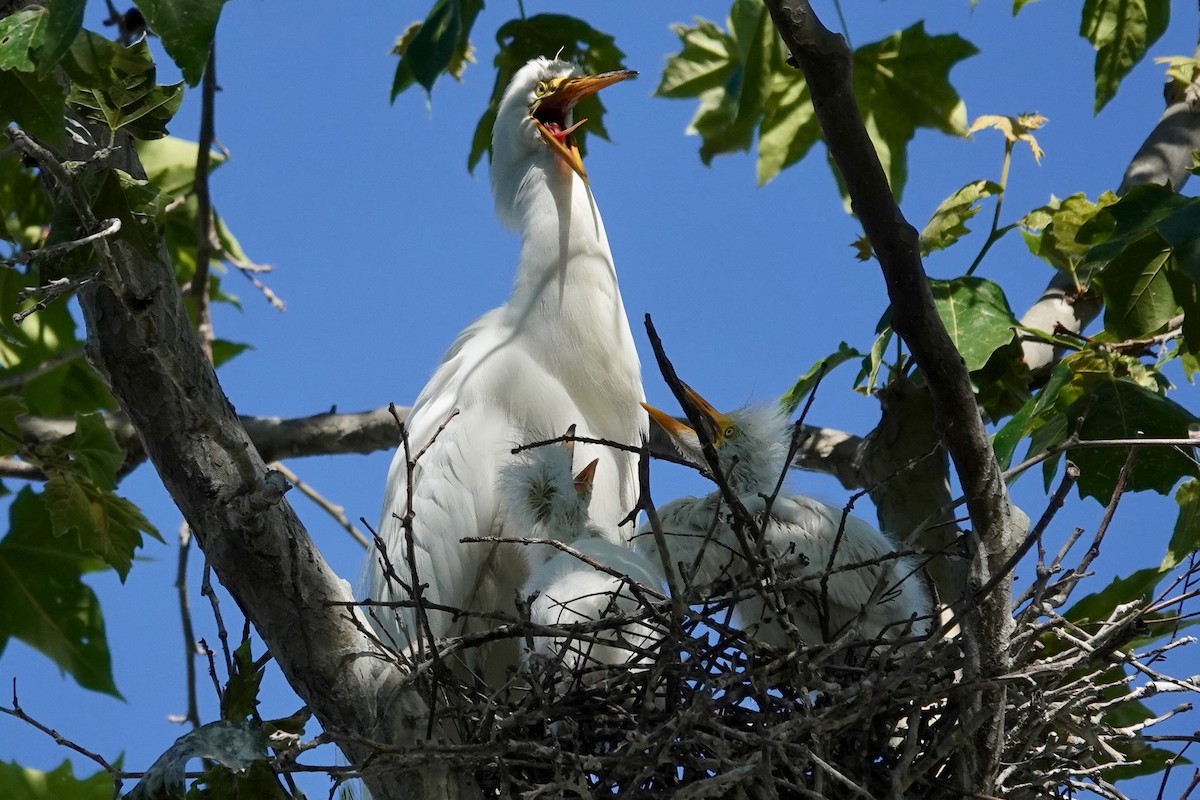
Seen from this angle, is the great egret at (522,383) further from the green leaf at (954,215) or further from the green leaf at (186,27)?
the green leaf at (186,27)

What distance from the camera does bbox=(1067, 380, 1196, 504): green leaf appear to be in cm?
245

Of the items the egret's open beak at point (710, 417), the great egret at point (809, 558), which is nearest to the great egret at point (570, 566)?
the great egret at point (809, 558)

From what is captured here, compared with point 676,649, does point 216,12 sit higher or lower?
higher

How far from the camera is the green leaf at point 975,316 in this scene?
2.69 metres

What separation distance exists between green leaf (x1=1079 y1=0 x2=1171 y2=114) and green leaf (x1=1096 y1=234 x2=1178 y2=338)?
3.01ft

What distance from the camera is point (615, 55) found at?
3781 mm

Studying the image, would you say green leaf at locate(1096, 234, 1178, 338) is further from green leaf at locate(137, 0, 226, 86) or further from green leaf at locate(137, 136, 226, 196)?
green leaf at locate(137, 136, 226, 196)

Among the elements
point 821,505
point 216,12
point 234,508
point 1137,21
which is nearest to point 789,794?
point 821,505

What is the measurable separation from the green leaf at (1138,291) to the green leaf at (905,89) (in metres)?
1.11

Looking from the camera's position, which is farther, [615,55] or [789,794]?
[615,55]

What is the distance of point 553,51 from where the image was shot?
12.1ft

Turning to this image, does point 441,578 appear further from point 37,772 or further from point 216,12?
A: point 216,12

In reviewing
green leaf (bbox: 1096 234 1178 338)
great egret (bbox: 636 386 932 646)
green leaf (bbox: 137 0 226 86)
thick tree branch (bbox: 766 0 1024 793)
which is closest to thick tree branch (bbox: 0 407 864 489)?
great egret (bbox: 636 386 932 646)

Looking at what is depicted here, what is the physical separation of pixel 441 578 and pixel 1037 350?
1539 mm
